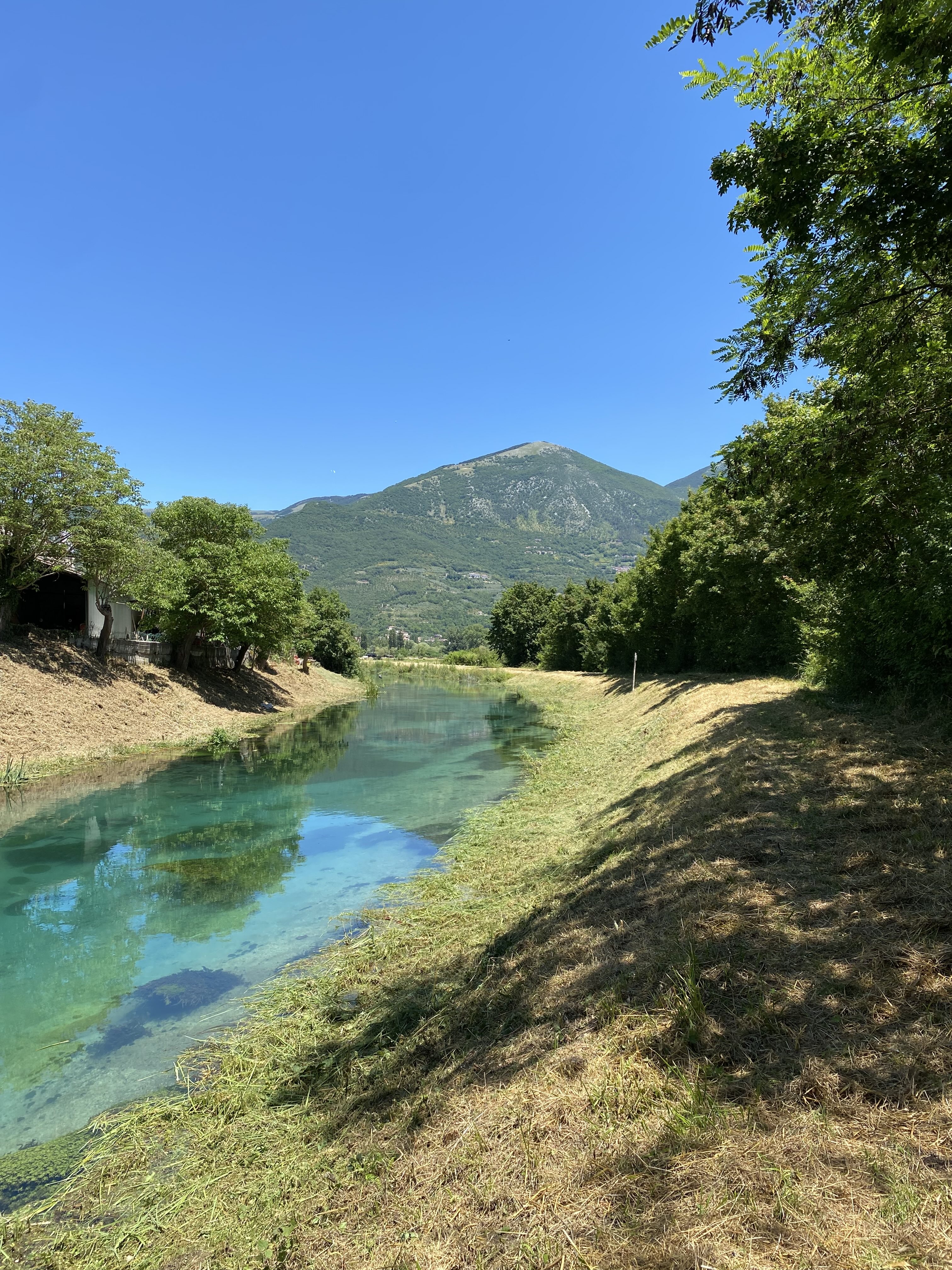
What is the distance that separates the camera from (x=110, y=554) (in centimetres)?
2402

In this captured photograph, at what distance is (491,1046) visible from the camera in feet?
15.7

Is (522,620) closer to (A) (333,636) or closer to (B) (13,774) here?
(A) (333,636)

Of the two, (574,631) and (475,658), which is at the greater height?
(574,631)

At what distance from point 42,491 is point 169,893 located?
61.1 ft

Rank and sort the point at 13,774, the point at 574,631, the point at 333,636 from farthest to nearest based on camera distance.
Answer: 1. the point at 574,631
2. the point at 333,636
3. the point at 13,774

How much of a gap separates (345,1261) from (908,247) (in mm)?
Answer: 8637

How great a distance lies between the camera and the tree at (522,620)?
290 feet

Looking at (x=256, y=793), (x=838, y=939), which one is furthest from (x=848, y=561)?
(x=256, y=793)

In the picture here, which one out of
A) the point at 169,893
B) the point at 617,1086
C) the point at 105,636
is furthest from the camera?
the point at 105,636

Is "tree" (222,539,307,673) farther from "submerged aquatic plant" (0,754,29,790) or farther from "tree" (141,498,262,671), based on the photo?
"submerged aquatic plant" (0,754,29,790)

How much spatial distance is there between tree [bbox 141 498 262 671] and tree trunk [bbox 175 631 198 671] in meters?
0.04

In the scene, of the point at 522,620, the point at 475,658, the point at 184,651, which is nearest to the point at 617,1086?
the point at 184,651

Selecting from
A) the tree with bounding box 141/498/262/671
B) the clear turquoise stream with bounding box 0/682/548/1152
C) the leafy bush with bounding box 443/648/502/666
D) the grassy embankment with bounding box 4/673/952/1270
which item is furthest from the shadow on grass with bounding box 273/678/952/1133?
the leafy bush with bounding box 443/648/502/666

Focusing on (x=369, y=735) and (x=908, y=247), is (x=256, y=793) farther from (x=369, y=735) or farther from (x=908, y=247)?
(x=908, y=247)
